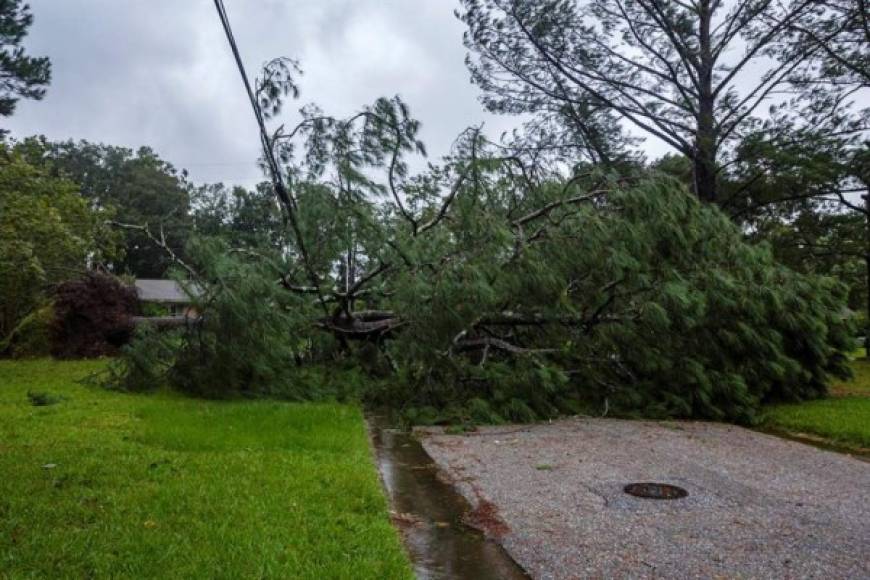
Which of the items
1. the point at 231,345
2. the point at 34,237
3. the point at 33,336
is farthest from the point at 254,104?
the point at 33,336

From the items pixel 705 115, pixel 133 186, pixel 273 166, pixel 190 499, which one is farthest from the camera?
pixel 133 186

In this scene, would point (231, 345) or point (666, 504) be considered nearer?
point (666, 504)

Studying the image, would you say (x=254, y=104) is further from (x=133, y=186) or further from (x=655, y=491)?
(x=133, y=186)

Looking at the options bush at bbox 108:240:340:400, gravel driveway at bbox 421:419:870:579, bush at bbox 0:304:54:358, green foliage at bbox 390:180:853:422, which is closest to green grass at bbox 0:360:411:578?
gravel driveway at bbox 421:419:870:579

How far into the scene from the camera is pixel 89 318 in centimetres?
1720

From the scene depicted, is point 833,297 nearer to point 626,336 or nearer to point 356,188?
point 626,336

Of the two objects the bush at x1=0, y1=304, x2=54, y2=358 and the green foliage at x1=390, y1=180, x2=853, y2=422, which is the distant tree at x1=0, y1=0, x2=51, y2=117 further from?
the bush at x1=0, y1=304, x2=54, y2=358

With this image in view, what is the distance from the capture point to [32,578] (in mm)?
3023

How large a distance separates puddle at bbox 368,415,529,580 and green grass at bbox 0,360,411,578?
18 cm

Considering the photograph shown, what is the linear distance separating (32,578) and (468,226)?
24.3ft

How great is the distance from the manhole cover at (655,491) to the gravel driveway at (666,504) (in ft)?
0.25

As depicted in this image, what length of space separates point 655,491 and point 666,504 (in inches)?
15.0

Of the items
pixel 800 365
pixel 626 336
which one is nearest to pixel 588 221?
pixel 626 336

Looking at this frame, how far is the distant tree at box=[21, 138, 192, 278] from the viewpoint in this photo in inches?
1602
